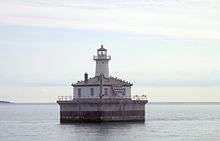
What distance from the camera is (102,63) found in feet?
324

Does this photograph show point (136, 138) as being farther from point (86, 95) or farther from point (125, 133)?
point (86, 95)

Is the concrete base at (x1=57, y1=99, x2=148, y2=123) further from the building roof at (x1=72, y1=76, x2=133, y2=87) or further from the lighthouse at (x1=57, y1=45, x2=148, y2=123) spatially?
the building roof at (x1=72, y1=76, x2=133, y2=87)

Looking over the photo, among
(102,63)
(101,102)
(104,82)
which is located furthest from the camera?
(102,63)

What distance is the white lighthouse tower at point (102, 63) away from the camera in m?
98.5

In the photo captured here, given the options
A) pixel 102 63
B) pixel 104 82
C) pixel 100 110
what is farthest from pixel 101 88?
pixel 102 63

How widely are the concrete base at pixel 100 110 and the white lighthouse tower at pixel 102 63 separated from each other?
6761 millimetres

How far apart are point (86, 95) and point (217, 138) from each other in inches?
883

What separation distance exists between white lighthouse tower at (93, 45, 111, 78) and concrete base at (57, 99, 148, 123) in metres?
6.76

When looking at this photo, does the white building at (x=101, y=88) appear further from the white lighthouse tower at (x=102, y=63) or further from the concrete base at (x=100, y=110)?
the white lighthouse tower at (x=102, y=63)

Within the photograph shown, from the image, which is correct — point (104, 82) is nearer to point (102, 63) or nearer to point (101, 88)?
point (101, 88)

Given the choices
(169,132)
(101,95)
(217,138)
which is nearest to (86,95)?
(101,95)

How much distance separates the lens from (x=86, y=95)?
93.4 metres

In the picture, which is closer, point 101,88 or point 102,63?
point 101,88

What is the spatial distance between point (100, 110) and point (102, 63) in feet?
32.0
